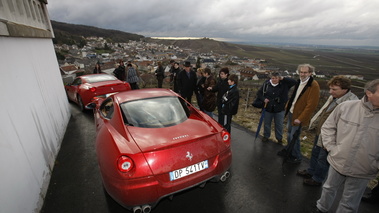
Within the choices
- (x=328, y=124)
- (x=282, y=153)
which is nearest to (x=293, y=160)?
(x=282, y=153)

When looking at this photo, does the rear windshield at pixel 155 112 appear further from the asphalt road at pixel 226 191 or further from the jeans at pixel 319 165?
the jeans at pixel 319 165

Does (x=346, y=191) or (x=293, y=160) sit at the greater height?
(x=346, y=191)

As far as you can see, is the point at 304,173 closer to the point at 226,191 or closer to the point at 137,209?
the point at 226,191

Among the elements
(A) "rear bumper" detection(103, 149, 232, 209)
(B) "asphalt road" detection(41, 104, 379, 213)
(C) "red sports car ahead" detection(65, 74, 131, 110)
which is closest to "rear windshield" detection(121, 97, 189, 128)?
(A) "rear bumper" detection(103, 149, 232, 209)

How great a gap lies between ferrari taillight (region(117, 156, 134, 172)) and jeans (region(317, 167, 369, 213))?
8.43 feet

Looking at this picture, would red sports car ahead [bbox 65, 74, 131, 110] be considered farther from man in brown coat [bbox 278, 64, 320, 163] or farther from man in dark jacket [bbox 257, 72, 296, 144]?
man in brown coat [bbox 278, 64, 320, 163]

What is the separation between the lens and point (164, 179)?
89.1 inches

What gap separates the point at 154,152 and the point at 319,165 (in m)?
2.77

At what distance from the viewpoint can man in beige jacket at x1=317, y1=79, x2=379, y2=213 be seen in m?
2.02

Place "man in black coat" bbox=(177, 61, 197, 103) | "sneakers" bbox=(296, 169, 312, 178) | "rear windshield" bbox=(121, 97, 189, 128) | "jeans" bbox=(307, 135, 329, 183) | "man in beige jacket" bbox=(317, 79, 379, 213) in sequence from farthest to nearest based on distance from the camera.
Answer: "man in black coat" bbox=(177, 61, 197, 103)
"sneakers" bbox=(296, 169, 312, 178)
"jeans" bbox=(307, 135, 329, 183)
"rear windshield" bbox=(121, 97, 189, 128)
"man in beige jacket" bbox=(317, 79, 379, 213)

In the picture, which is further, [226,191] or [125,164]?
[226,191]

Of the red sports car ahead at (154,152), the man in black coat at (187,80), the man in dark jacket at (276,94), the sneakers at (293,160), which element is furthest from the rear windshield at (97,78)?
the sneakers at (293,160)

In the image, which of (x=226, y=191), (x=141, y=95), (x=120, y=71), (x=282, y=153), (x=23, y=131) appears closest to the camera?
(x=23, y=131)

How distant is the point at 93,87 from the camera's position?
6594 millimetres
